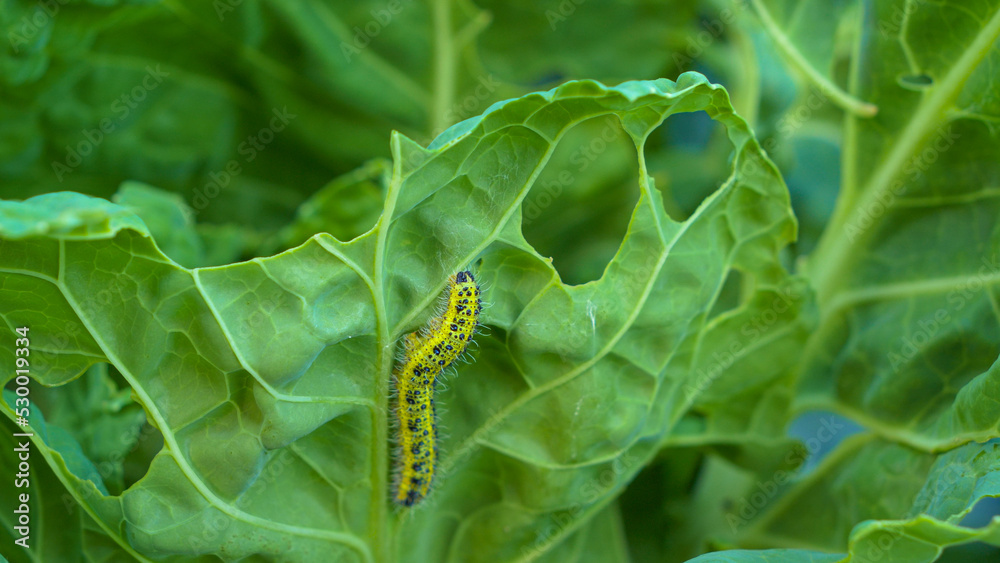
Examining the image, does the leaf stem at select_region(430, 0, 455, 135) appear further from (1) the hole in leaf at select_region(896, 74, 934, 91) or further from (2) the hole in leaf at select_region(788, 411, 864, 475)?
(2) the hole in leaf at select_region(788, 411, 864, 475)

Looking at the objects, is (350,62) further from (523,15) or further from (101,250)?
(101,250)

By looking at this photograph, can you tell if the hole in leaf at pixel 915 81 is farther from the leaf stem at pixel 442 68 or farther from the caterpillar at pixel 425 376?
the leaf stem at pixel 442 68

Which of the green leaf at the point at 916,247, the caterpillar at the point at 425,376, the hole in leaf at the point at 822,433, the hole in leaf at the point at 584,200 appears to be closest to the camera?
the caterpillar at the point at 425,376

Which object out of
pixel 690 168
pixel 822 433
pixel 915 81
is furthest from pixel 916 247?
pixel 690 168

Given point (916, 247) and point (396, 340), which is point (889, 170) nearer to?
point (916, 247)

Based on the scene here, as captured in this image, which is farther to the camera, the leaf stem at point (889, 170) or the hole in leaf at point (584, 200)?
the hole in leaf at point (584, 200)

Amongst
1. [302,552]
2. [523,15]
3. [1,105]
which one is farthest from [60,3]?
[302,552]

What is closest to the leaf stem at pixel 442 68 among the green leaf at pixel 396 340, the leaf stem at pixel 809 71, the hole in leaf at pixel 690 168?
the hole in leaf at pixel 690 168
